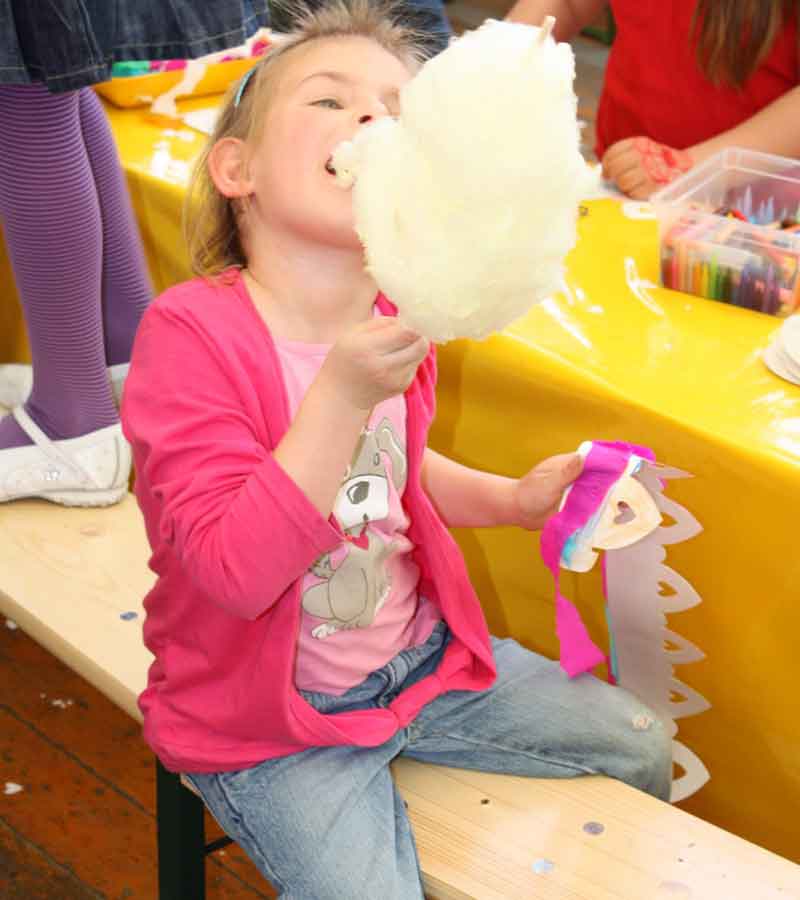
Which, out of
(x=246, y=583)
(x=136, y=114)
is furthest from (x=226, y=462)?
(x=136, y=114)

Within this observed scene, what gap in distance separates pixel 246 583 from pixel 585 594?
0.59 metres

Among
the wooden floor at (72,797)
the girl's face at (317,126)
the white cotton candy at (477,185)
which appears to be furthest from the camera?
the wooden floor at (72,797)

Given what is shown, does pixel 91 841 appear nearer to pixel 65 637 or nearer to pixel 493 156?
pixel 65 637

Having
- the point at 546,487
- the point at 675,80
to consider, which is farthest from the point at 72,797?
the point at 675,80

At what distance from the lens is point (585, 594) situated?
4.72 ft

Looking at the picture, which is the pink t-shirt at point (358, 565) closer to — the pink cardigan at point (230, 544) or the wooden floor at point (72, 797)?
the pink cardigan at point (230, 544)

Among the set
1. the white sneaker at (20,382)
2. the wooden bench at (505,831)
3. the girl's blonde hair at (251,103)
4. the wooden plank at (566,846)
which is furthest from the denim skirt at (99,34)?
the wooden plank at (566,846)

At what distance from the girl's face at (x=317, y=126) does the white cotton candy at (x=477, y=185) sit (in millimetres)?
165

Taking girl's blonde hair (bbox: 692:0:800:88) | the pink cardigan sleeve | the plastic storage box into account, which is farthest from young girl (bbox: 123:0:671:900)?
girl's blonde hair (bbox: 692:0:800:88)

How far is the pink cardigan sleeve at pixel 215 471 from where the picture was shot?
0.94 m

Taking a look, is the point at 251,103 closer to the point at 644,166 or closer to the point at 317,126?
the point at 317,126

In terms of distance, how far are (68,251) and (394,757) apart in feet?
2.36

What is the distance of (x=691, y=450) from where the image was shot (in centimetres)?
123

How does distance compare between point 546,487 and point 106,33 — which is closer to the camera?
point 546,487
